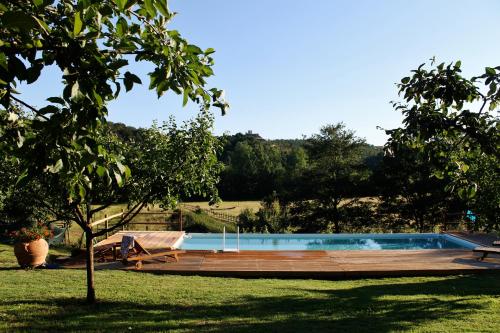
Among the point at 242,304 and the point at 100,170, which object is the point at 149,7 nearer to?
the point at 100,170

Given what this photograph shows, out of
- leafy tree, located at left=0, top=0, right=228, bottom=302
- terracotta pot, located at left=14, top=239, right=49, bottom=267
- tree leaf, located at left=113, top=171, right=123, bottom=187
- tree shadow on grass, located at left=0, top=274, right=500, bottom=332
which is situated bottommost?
tree shadow on grass, located at left=0, top=274, right=500, bottom=332

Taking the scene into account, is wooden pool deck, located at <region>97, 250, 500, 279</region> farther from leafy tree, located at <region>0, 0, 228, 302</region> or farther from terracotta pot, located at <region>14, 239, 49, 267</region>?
leafy tree, located at <region>0, 0, 228, 302</region>

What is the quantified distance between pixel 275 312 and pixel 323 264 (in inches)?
214

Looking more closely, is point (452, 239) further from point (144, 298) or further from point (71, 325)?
point (71, 325)

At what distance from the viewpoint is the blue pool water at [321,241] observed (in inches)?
707

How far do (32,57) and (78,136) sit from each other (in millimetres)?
437

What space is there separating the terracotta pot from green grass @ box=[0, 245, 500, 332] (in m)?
0.40

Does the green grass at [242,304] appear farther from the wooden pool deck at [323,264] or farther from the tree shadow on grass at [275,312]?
the wooden pool deck at [323,264]

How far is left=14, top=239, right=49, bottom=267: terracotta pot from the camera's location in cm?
1074

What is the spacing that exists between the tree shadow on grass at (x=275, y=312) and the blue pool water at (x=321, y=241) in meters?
9.19

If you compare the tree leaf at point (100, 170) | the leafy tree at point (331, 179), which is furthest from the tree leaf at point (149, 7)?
the leafy tree at point (331, 179)

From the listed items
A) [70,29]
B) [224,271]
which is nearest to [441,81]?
[70,29]

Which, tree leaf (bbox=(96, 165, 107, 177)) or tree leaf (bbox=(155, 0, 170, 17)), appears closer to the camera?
tree leaf (bbox=(155, 0, 170, 17))

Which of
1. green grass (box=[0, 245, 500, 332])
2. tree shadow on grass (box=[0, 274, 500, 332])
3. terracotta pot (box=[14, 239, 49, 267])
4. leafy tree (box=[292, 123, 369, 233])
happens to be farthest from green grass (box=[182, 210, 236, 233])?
tree shadow on grass (box=[0, 274, 500, 332])
